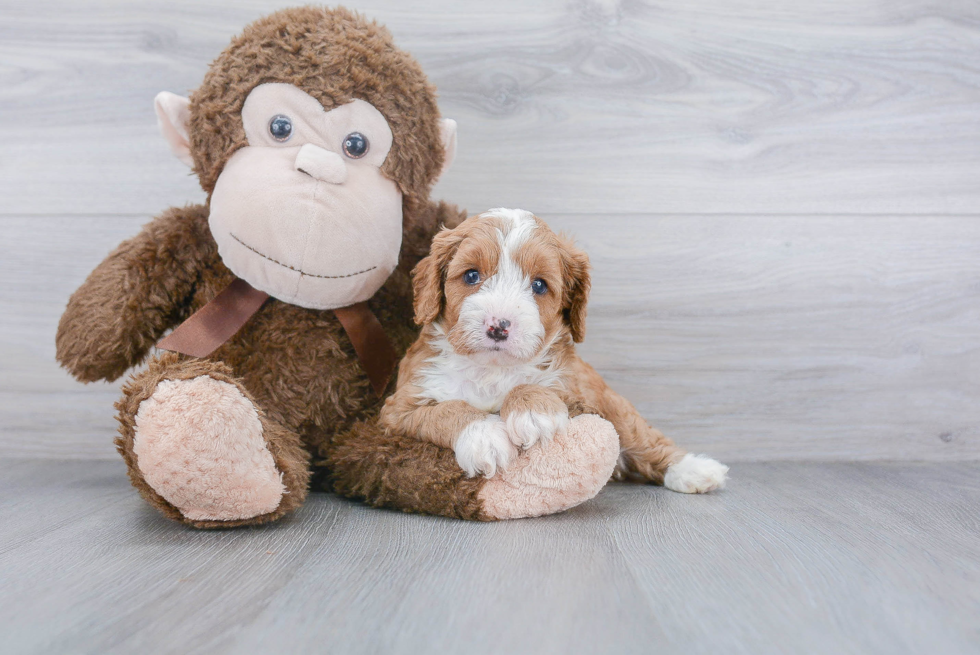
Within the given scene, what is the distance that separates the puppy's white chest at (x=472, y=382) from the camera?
4.09 ft

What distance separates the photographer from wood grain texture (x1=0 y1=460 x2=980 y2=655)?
30.3 inches

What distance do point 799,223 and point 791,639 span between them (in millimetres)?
1240

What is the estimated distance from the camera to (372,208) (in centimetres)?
126

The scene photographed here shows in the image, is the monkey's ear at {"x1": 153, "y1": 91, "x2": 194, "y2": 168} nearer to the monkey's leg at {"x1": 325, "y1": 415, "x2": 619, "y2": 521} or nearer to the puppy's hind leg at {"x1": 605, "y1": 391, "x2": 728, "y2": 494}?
the monkey's leg at {"x1": 325, "y1": 415, "x2": 619, "y2": 521}

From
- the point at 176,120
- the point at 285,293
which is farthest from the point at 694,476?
the point at 176,120

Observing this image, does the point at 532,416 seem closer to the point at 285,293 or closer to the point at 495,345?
the point at 495,345

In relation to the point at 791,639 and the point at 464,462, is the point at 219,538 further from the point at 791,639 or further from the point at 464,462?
the point at 791,639

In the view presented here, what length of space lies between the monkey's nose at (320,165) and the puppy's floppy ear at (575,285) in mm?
413

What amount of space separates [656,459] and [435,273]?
61 cm

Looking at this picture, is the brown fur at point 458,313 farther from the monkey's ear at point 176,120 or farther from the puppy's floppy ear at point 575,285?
the monkey's ear at point 176,120

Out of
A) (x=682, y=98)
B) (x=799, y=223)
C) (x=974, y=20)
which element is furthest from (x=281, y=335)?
(x=974, y=20)

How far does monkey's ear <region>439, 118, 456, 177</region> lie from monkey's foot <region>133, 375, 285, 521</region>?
0.63 m

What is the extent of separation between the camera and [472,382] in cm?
125

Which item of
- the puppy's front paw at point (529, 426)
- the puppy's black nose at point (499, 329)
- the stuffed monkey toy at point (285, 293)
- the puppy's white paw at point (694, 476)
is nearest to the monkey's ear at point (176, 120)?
the stuffed monkey toy at point (285, 293)
